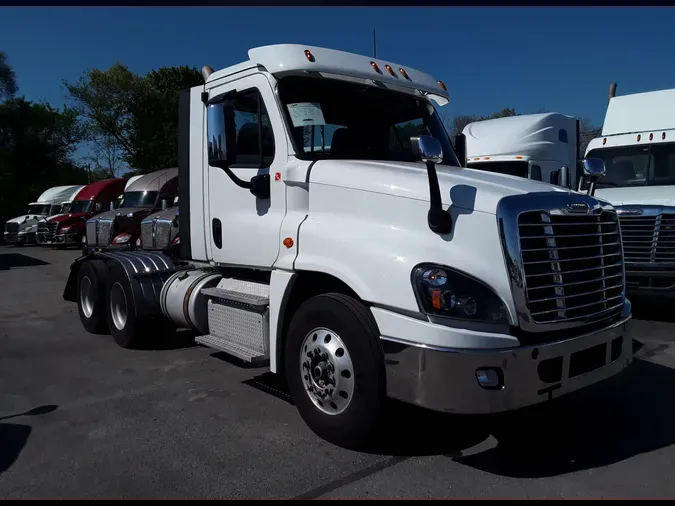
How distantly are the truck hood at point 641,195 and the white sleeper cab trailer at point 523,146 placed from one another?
280cm

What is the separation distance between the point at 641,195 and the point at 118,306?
25.3 feet

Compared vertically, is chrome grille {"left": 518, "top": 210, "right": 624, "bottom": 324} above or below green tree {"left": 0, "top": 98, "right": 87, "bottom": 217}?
below

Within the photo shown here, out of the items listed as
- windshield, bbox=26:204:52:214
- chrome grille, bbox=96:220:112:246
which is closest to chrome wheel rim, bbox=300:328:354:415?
chrome grille, bbox=96:220:112:246

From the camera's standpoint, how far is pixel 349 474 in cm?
376

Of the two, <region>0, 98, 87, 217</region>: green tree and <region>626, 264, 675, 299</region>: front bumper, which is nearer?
<region>626, 264, 675, 299</region>: front bumper

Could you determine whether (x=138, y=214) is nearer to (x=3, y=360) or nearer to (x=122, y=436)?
(x=3, y=360)

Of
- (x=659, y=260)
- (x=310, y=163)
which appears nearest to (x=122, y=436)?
(x=310, y=163)

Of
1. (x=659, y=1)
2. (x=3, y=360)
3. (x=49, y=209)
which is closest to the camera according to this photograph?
(x=659, y=1)

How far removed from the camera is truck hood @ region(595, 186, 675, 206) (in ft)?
28.7

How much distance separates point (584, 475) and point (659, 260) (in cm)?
542

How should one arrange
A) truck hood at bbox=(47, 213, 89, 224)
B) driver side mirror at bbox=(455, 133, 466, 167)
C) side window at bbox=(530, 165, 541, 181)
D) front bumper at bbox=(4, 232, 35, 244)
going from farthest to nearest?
1. front bumper at bbox=(4, 232, 35, 244)
2. truck hood at bbox=(47, 213, 89, 224)
3. side window at bbox=(530, 165, 541, 181)
4. driver side mirror at bbox=(455, 133, 466, 167)

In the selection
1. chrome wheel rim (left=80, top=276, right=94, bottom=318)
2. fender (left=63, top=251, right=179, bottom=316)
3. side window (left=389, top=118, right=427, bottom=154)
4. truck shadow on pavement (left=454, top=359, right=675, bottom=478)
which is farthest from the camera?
chrome wheel rim (left=80, top=276, right=94, bottom=318)

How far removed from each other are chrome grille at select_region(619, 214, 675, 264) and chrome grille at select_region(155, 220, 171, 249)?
20.9 feet

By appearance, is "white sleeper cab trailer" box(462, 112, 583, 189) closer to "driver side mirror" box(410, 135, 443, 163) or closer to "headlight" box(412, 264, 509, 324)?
"driver side mirror" box(410, 135, 443, 163)
